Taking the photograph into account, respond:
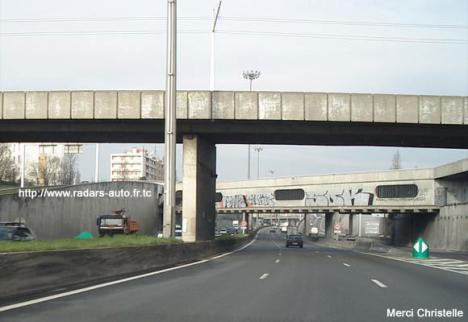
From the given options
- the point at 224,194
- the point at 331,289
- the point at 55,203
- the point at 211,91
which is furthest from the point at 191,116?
the point at 224,194

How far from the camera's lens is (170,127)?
1090 inches

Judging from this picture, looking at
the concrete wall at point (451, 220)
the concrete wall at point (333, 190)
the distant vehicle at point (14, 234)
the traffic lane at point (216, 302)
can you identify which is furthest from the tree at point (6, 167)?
the traffic lane at point (216, 302)

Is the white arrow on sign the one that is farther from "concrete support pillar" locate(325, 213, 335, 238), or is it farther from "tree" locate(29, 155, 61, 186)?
"tree" locate(29, 155, 61, 186)

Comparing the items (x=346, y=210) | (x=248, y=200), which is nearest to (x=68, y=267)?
(x=346, y=210)

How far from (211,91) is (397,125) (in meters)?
10.5

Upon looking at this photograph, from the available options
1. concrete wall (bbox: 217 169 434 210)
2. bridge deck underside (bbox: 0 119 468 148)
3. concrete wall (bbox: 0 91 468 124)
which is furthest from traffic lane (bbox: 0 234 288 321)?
concrete wall (bbox: 217 169 434 210)

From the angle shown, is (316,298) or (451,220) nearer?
(316,298)

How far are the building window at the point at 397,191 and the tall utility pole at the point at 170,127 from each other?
156ft

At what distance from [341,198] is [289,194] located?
10612 mm

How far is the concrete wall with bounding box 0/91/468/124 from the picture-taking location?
32500mm

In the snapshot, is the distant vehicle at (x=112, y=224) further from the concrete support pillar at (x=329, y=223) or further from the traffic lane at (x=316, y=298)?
the concrete support pillar at (x=329, y=223)

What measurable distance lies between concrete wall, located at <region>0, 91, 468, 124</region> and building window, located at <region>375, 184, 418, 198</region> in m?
38.2

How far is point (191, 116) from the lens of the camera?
32781 mm

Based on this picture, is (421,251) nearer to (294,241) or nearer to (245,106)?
(245,106)
